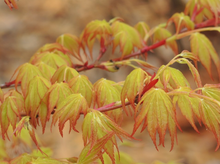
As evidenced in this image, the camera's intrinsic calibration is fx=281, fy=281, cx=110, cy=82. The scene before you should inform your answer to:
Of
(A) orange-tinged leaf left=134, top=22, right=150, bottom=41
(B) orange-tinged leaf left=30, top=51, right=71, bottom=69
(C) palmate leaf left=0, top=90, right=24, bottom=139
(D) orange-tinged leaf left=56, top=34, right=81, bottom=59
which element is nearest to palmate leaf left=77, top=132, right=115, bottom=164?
(C) palmate leaf left=0, top=90, right=24, bottom=139

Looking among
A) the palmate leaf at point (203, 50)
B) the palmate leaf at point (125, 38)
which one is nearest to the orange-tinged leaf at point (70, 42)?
the palmate leaf at point (125, 38)

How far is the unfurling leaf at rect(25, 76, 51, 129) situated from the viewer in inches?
21.0

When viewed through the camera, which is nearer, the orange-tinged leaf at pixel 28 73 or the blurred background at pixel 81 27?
the orange-tinged leaf at pixel 28 73

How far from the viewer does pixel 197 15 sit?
0.87 metres

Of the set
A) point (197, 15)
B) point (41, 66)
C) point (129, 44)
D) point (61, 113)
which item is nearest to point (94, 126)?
point (61, 113)

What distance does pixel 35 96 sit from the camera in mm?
537

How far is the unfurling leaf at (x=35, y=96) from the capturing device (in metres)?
0.53

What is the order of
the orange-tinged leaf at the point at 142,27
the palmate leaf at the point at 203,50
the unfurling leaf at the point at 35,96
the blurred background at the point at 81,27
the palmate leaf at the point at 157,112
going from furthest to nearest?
the blurred background at the point at 81,27 → the orange-tinged leaf at the point at 142,27 → the palmate leaf at the point at 203,50 → the unfurling leaf at the point at 35,96 → the palmate leaf at the point at 157,112

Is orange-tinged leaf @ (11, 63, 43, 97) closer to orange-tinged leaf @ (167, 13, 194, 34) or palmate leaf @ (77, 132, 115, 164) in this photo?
Result: palmate leaf @ (77, 132, 115, 164)

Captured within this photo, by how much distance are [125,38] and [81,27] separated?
5.16ft

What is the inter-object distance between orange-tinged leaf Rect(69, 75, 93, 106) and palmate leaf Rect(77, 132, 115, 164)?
4.4 inches

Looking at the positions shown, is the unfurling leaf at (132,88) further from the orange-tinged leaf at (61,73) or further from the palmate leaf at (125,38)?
the palmate leaf at (125,38)

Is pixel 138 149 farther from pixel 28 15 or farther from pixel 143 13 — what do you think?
pixel 28 15

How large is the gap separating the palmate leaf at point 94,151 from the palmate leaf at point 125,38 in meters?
0.36
